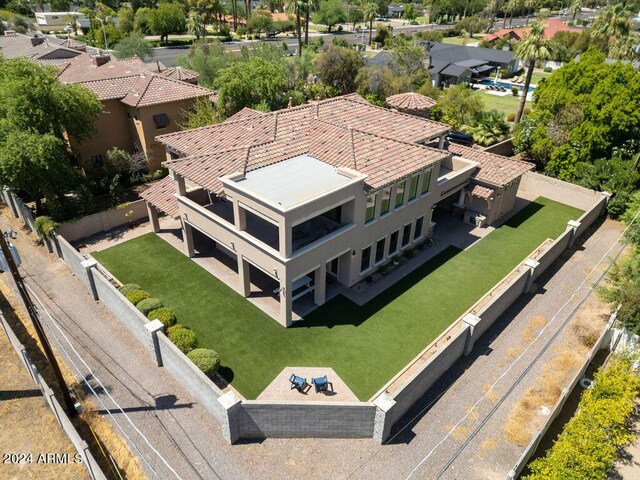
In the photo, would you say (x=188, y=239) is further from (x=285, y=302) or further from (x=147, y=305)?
(x=285, y=302)

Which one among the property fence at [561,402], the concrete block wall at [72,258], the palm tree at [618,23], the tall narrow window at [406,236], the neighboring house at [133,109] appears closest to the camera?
the property fence at [561,402]

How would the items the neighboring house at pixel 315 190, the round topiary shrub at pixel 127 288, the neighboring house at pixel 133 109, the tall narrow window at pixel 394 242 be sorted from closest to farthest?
the neighboring house at pixel 315 190
the round topiary shrub at pixel 127 288
the tall narrow window at pixel 394 242
the neighboring house at pixel 133 109

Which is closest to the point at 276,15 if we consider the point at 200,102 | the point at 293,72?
the point at 293,72

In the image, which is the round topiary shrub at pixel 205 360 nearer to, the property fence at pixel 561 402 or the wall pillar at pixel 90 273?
the wall pillar at pixel 90 273

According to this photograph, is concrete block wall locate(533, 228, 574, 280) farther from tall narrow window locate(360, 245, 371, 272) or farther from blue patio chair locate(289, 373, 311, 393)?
blue patio chair locate(289, 373, 311, 393)

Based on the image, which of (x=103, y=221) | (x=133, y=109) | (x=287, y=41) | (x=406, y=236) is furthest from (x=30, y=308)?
(x=287, y=41)

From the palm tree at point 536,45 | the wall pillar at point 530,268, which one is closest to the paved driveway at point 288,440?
the wall pillar at point 530,268
